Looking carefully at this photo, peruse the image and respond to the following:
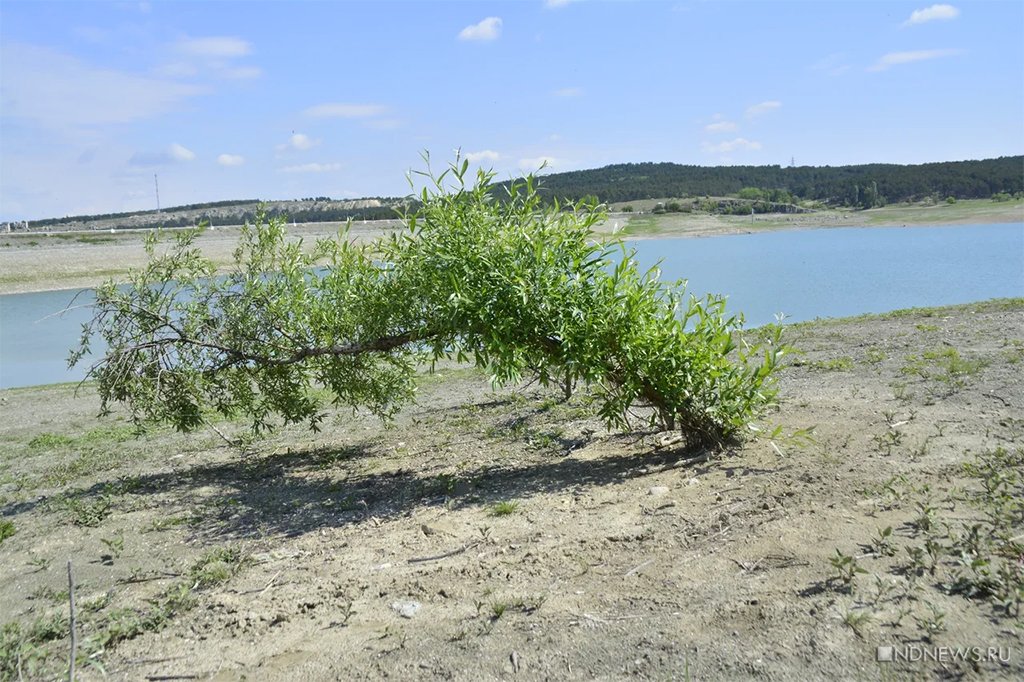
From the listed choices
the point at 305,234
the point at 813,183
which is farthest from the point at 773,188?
the point at 305,234

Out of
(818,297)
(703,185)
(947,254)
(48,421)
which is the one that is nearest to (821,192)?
(703,185)

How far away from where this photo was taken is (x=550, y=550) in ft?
17.6

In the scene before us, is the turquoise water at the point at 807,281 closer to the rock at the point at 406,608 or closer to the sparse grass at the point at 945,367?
the sparse grass at the point at 945,367

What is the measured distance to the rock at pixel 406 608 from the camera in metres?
4.65

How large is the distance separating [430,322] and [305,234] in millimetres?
43838

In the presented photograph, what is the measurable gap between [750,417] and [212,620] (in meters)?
4.38

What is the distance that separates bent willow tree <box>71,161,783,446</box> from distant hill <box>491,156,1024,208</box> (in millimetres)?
53235

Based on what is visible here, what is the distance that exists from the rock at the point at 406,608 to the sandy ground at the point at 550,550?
0.08ft

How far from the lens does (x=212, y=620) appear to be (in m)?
4.86

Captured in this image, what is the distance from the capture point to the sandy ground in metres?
3.97

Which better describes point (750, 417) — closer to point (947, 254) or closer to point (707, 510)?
point (707, 510)

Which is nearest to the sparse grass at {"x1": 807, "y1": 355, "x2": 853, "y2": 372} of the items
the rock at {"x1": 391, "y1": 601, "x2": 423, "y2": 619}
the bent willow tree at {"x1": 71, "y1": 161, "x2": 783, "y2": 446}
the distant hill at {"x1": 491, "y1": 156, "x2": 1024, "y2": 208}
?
the bent willow tree at {"x1": 71, "y1": 161, "x2": 783, "y2": 446}

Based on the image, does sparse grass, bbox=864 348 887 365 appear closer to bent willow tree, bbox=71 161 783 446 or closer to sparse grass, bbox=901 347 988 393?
sparse grass, bbox=901 347 988 393

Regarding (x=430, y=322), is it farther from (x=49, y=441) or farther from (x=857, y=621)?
(x=49, y=441)
